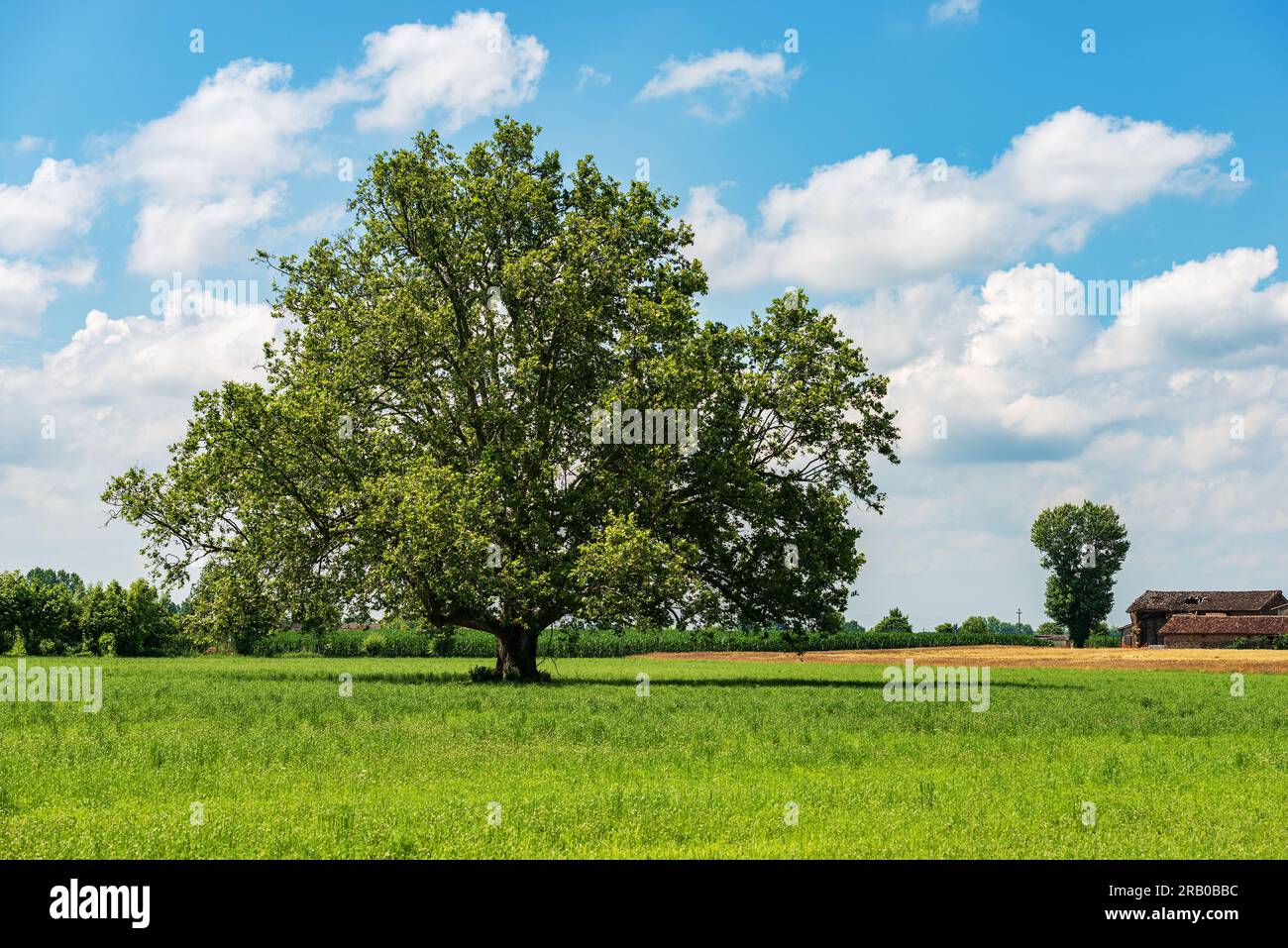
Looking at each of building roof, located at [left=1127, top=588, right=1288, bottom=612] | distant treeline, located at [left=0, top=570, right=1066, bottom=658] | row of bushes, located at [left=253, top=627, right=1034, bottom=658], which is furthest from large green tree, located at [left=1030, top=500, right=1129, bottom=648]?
row of bushes, located at [left=253, top=627, right=1034, bottom=658]

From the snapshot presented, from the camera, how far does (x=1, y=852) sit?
1176 cm

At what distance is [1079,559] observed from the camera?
154 m

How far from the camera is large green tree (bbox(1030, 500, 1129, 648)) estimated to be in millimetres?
150625

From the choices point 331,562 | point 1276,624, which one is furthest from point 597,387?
point 1276,624

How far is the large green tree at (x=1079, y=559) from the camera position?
15062cm

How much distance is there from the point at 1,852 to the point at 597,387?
32619mm

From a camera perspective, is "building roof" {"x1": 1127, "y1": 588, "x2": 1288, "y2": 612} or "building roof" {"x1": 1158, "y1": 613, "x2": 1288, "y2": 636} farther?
A: "building roof" {"x1": 1127, "y1": 588, "x2": 1288, "y2": 612}

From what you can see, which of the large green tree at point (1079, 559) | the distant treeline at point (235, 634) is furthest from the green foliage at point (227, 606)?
the large green tree at point (1079, 559)

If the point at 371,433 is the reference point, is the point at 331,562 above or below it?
below

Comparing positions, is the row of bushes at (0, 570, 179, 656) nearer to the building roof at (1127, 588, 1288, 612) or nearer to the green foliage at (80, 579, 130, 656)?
the green foliage at (80, 579, 130, 656)

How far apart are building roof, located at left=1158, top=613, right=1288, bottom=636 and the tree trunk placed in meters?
112

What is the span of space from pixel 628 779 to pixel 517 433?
25.3 meters

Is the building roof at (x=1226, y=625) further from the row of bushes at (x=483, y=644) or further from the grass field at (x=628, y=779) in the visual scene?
the grass field at (x=628, y=779)
